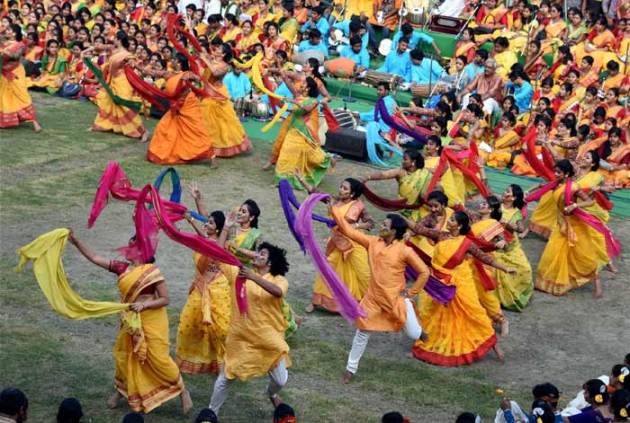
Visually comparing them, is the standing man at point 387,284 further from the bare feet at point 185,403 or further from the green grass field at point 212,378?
the bare feet at point 185,403

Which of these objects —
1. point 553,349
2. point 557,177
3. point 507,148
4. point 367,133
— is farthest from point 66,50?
point 553,349

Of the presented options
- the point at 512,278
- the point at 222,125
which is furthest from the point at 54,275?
the point at 222,125

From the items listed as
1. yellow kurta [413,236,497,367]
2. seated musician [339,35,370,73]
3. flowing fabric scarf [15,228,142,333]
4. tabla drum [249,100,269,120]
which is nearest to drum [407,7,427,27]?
seated musician [339,35,370,73]

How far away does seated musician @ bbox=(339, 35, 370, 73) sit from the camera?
19203 mm

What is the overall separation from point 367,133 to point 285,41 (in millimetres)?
4586

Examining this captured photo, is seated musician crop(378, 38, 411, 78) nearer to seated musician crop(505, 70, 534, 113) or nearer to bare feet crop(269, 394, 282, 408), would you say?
seated musician crop(505, 70, 534, 113)

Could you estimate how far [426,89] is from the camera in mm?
17797

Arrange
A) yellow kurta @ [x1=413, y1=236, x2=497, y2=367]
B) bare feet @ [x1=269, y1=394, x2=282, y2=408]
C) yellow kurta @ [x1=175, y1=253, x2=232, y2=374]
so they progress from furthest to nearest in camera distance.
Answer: yellow kurta @ [x1=413, y1=236, x2=497, y2=367]
yellow kurta @ [x1=175, y1=253, x2=232, y2=374]
bare feet @ [x1=269, y1=394, x2=282, y2=408]

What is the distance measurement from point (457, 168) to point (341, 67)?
23.5 ft

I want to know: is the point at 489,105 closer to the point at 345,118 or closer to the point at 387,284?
the point at 345,118

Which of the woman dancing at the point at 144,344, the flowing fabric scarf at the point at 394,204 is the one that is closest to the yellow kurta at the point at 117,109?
the flowing fabric scarf at the point at 394,204

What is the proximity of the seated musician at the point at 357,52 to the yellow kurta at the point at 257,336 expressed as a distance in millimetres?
11201

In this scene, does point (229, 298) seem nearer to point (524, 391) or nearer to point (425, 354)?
point (425, 354)

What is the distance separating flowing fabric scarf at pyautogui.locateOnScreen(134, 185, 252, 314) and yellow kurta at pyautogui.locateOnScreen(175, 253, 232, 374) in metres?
0.56
